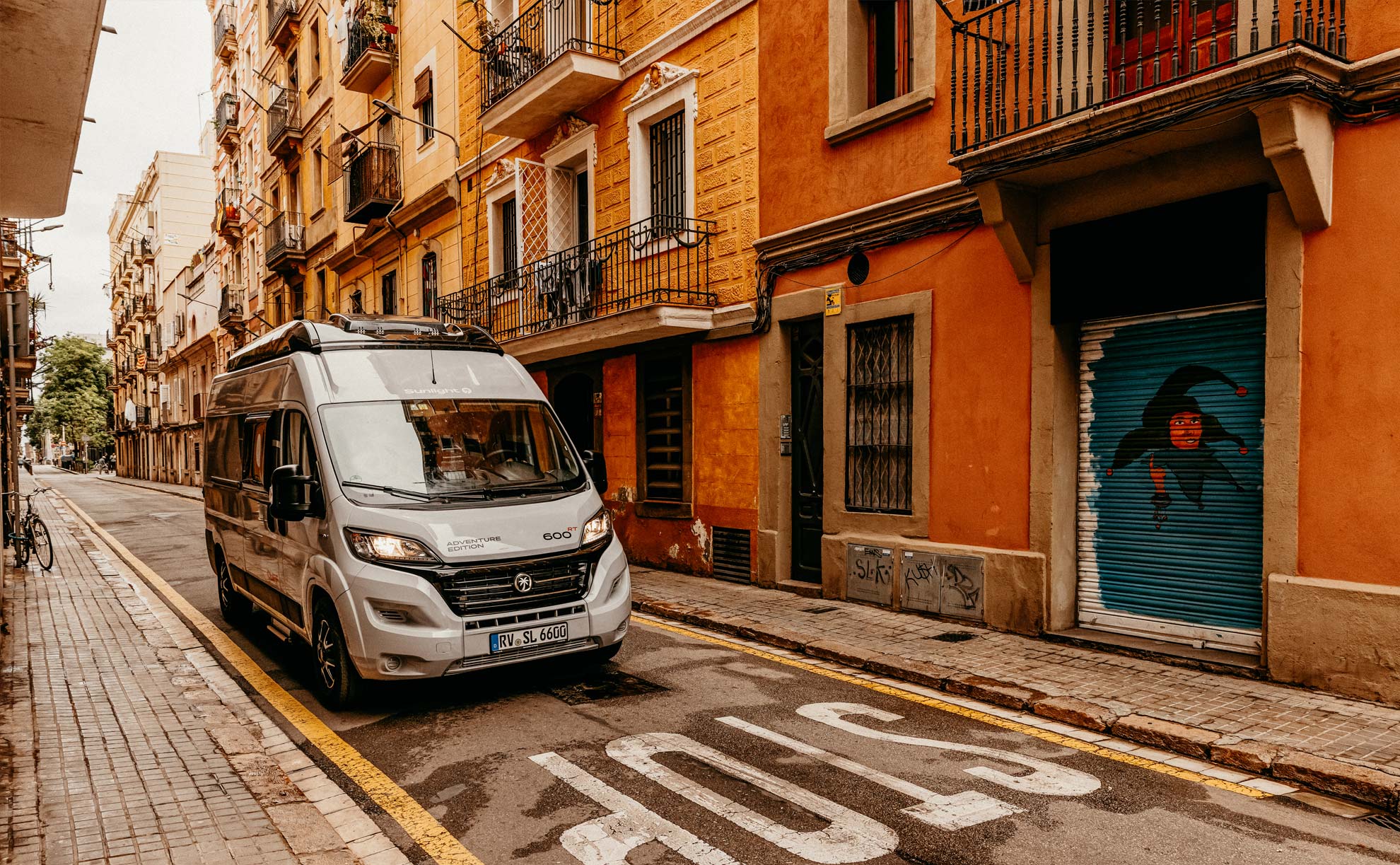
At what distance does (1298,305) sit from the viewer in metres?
6.55

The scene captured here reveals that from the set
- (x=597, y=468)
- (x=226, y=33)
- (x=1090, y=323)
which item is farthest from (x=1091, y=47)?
(x=226, y=33)

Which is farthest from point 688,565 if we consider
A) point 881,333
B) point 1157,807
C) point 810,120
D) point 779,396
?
point 1157,807

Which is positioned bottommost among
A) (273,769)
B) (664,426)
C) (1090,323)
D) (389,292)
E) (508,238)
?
(273,769)

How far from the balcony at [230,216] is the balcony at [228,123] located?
1824mm

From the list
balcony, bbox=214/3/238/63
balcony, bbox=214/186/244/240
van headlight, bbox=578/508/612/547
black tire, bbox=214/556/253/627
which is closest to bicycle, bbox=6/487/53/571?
black tire, bbox=214/556/253/627

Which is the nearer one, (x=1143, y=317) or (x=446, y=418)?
(x=446, y=418)

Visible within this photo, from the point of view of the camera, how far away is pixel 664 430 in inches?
534

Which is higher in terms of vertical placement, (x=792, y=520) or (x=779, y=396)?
(x=779, y=396)

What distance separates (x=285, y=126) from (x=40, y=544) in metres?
18.6

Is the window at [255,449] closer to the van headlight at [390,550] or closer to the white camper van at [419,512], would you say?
the white camper van at [419,512]

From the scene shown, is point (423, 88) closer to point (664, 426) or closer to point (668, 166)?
point (668, 166)

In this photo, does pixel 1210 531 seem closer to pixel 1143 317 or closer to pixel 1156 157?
pixel 1143 317

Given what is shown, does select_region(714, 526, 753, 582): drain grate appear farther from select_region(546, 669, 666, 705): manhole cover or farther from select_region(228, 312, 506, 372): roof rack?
select_region(228, 312, 506, 372): roof rack

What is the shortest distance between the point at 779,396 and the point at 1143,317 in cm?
443
